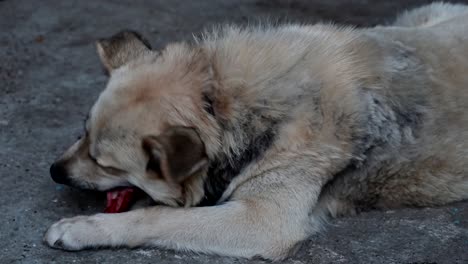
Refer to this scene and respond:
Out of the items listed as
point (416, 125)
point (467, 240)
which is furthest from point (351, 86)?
point (467, 240)

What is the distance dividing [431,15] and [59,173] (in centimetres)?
300

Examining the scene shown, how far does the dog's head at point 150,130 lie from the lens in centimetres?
370

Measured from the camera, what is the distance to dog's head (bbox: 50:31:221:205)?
3.70m

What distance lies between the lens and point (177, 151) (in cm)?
365

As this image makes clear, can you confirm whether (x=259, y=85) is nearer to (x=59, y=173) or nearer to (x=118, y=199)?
(x=118, y=199)

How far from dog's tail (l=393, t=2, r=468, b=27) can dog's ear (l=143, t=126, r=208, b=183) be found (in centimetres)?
249

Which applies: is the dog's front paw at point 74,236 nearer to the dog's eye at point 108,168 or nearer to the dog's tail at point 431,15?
the dog's eye at point 108,168

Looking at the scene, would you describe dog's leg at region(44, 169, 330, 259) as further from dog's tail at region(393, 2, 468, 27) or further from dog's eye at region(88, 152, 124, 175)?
dog's tail at region(393, 2, 468, 27)

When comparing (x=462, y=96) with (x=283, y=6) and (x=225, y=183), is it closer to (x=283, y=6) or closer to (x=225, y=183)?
(x=225, y=183)

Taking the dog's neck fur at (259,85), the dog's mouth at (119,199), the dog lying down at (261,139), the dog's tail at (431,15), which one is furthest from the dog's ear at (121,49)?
the dog's tail at (431,15)

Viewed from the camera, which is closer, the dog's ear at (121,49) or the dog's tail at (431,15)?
the dog's ear at (121,49)

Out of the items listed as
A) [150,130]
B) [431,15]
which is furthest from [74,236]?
[431,15]

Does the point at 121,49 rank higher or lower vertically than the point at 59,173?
higher

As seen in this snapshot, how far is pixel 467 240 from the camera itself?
13.1 feet
